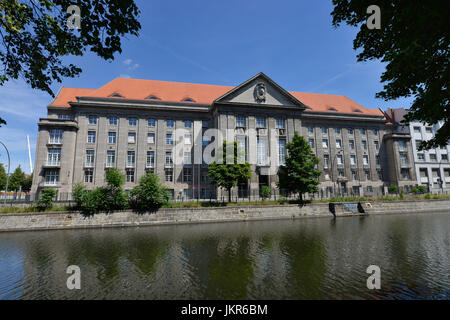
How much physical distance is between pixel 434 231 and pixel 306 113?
103 ft

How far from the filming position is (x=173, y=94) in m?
42.4

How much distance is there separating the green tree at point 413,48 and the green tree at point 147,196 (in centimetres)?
2192

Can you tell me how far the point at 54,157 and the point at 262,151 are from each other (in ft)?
110

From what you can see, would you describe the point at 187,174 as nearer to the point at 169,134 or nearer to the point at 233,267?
the point at 169,134

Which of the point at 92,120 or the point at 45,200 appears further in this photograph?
the point at 92,120

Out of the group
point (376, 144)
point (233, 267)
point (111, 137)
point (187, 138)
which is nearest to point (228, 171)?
point (187, 138)

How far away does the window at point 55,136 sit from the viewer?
34.3 metres

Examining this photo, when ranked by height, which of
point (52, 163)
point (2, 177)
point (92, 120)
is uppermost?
A: point (92, 120)

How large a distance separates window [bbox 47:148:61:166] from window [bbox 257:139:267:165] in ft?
106

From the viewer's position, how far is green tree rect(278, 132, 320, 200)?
101 ft

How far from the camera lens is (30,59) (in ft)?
20.1

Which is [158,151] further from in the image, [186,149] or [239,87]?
[239,87]

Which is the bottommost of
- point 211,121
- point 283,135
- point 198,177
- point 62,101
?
point 198,177
